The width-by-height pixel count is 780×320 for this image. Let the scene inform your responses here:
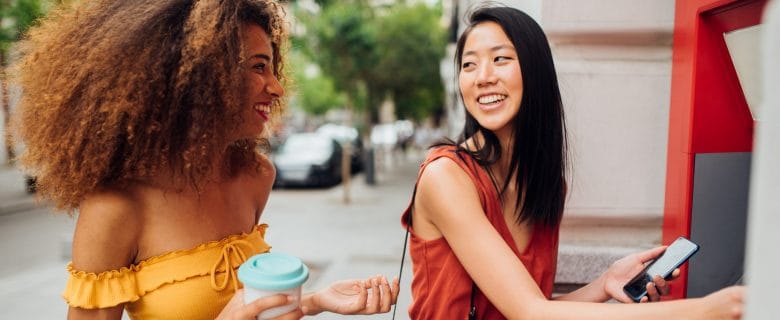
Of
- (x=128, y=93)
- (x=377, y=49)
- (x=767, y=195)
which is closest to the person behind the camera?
(x=767, y=195)

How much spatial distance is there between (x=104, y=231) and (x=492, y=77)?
3.61 ft

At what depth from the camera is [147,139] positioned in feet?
4.74

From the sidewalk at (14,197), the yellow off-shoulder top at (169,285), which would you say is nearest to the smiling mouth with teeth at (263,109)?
the yellow off-shoulder top at (169,285)

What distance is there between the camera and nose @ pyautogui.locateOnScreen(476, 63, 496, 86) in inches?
60.4

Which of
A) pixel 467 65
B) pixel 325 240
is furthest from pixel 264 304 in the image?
pixel 325 240

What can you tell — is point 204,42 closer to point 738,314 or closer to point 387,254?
point 738,314

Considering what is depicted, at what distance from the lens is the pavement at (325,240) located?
2.33 meters

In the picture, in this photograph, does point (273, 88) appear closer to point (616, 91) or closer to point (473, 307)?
point (473, 307)

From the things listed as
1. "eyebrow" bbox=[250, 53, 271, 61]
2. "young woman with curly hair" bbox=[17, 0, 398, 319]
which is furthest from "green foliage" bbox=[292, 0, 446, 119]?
"young woman with curly hair" bbox=[17, 0, 398, 319]

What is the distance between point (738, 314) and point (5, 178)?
16390 mm

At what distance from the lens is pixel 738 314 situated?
97 centimetres

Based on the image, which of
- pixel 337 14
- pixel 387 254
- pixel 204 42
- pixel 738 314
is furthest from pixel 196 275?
pixel 337 14

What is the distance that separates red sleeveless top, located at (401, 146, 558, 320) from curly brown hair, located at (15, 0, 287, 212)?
0.62m

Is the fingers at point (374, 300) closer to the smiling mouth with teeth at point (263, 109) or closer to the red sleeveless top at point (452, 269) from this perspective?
the red sleeveless top at point (452, 269)
